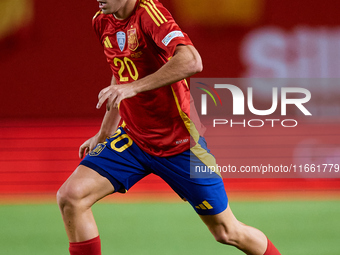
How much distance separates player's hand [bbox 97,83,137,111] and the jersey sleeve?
33 centimetres

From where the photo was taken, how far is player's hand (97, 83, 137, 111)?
225 centimetres

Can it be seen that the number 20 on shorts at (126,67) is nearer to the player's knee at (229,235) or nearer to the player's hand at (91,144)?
the player's hand at (91,144)

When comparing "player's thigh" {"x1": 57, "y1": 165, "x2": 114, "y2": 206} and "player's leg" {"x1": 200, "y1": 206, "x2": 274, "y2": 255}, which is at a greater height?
"player's thigh" {"x1": 57, "y1": 165, "x2": 114, "y2": 206}

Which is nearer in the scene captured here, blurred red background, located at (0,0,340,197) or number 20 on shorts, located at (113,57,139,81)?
number 20 on shorts, located at (113,57,139,81)

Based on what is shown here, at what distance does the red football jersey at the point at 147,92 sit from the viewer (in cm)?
279

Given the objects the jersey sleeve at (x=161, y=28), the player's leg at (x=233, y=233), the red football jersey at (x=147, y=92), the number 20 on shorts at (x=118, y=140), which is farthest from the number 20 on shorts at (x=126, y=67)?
the player's leg at (x=233, y=233)

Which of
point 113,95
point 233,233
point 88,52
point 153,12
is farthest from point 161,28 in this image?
point 88,52

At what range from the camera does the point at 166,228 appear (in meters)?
4.43

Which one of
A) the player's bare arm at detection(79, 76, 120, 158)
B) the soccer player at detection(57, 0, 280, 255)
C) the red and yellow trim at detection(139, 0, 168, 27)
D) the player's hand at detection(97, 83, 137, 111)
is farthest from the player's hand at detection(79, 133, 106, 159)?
the player's hand at detection(97, 83, 137, 111)

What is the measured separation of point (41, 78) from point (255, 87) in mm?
2933

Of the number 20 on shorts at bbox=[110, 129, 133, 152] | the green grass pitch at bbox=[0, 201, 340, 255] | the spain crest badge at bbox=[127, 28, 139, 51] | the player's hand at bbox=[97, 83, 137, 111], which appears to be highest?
the spain crest badge at bbox=[127, 28, 139, 51]

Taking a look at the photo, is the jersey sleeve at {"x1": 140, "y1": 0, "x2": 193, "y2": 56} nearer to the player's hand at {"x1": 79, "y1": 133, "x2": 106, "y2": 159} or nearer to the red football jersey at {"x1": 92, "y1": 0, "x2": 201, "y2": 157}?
the red football jersey at {"x1": 92, "y1": 0, "x2": 201, "y2": 157}

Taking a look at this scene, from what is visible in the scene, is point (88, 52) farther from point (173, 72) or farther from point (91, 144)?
point (173, 72)

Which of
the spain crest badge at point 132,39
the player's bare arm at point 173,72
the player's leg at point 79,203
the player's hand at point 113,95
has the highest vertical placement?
the spain crest badge at point 132,39
